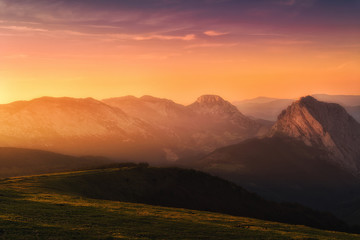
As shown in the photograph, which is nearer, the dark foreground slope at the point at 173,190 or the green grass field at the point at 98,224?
the green grass field at the point at 98,224

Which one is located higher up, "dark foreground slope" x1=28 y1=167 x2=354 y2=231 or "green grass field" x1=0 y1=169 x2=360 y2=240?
"green grass field" x1=0 y1=169 x2=360 y2=240

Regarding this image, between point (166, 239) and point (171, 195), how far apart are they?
84.1 m

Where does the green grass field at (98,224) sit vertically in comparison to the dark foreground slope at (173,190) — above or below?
above

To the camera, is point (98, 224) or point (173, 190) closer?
point (98, 224)

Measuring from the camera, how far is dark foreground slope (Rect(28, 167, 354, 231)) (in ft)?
335

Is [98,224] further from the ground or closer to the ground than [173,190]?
further from the ground

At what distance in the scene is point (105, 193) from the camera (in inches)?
3989

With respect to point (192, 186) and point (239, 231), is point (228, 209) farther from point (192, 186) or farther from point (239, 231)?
point (239, 231)

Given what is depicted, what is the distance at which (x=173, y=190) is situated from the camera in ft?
441

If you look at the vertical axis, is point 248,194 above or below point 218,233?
below

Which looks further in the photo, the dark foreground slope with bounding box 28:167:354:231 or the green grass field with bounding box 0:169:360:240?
the dark foreground slope with bounding box 28:167:354:231

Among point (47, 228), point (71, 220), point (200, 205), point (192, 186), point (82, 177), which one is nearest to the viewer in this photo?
point (47, 228)

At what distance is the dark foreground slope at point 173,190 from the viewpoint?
335 feet

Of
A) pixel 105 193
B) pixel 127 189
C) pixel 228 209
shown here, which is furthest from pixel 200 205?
pixel 105 193
